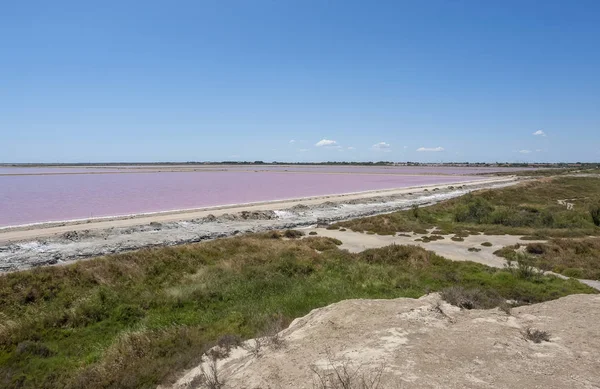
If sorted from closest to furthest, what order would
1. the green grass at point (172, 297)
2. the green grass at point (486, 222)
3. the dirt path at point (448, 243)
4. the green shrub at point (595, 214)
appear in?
the green grass at point (172, 297) → the dirt path at point (448, 243) → the green grass at point (486, 222) → the green shrub at point (595, 214)

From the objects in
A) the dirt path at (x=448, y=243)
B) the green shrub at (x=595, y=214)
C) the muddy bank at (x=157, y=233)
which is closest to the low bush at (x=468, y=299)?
the dirt path at (x=448, y=243)

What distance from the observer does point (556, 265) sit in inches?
839

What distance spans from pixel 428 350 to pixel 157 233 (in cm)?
2973

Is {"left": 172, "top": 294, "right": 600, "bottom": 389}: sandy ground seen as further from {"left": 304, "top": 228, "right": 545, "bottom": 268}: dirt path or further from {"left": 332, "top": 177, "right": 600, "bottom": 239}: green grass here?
{"left": 332, "top": 177, "right": 600, "bottom": 239}: green grass

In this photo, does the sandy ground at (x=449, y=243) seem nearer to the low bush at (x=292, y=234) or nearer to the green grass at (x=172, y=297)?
the low bush at (x=292, y=234)

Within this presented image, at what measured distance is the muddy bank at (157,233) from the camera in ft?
84.0

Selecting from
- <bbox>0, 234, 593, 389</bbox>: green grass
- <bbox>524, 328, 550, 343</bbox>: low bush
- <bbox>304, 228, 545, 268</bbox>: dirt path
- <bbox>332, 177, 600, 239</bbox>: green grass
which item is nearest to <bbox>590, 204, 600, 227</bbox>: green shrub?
<bbox>332, 177, 600, 239</bbox>: green grass

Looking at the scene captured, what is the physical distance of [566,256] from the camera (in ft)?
76.3

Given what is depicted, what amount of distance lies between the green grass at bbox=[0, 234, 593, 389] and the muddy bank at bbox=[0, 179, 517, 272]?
22.8ft

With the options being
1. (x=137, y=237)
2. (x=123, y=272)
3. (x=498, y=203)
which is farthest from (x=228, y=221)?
(x=498, y=203)

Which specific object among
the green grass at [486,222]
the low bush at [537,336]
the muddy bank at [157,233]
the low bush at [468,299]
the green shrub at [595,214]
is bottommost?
the muddy bank at [157,233]

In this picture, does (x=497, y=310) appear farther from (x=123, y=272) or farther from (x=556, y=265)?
(x=123, y=272)

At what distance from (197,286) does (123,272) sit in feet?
16.0

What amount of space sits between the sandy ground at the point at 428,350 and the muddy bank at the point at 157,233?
21221 mm
